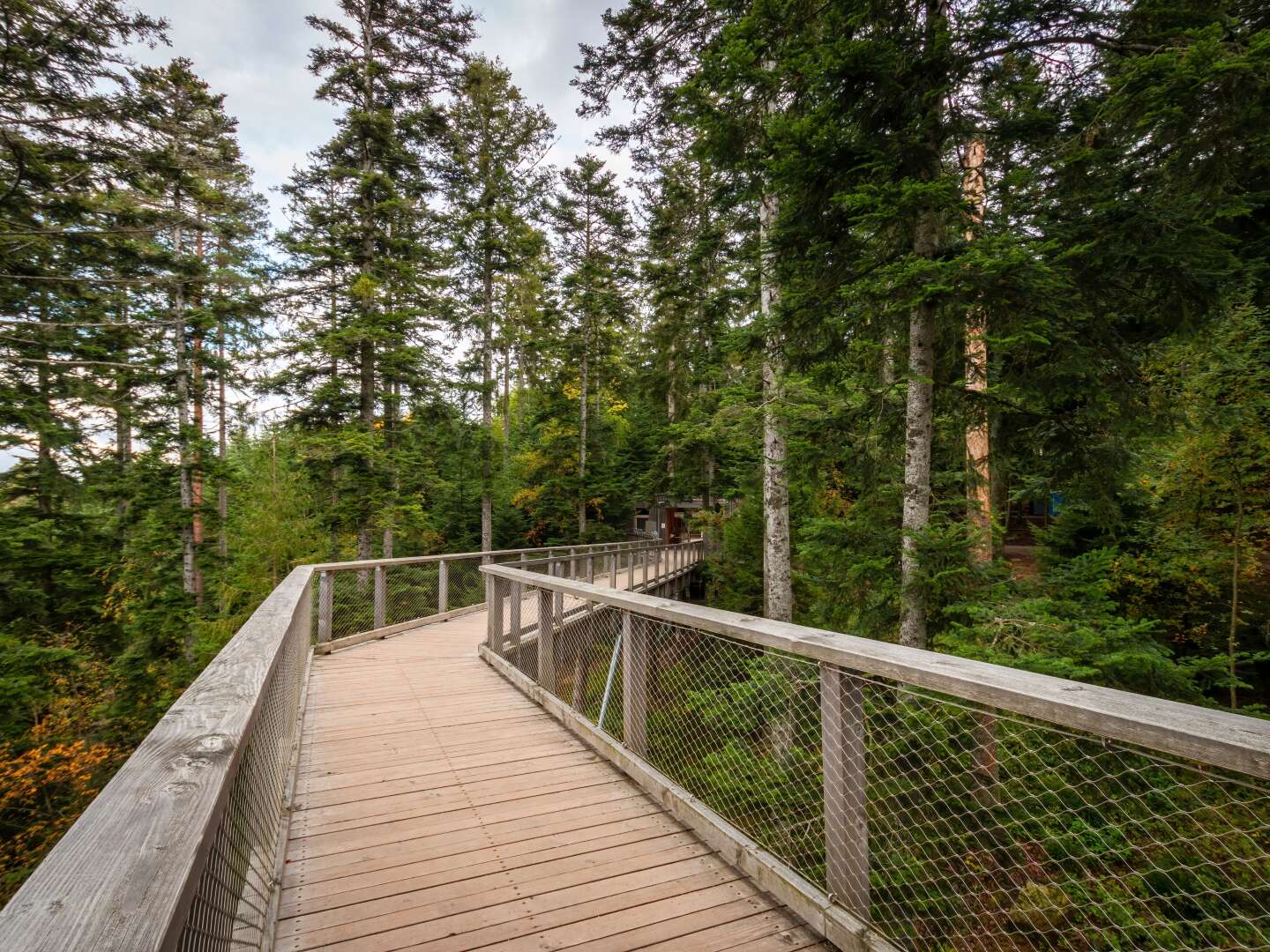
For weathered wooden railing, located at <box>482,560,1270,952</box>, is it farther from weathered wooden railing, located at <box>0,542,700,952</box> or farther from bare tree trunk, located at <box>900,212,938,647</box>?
weathered wooden railing, located at <box>0,542,700,952</box>

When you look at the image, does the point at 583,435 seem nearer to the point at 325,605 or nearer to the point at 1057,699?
the point at 325,605

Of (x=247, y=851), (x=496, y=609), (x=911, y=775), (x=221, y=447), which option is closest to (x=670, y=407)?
(x=496, y=609)

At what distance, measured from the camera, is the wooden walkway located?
7.20 ft

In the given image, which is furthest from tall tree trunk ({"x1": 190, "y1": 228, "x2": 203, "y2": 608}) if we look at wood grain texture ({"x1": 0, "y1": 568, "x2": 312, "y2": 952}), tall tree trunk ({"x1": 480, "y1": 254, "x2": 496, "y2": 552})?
wood grain texture ({"x1": 0, "y1": 568, "x2": 312, "y2": 952})

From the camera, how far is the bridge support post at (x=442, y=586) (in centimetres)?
934

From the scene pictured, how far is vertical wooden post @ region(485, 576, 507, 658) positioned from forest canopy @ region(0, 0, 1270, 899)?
3.66m

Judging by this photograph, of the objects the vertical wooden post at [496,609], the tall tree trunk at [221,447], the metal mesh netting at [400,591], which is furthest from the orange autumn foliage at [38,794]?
the vertical wooden post at [496,609]

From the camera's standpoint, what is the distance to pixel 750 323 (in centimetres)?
733

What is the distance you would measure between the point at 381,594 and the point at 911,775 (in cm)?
706

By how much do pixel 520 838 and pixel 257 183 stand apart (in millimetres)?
27444

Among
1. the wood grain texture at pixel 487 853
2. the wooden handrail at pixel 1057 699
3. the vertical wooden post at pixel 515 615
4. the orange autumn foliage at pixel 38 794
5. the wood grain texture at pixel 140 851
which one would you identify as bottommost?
the orange autumn foliage at pixel 38 794

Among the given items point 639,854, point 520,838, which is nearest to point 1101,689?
point 639,854

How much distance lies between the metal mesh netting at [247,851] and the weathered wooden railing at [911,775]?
186 centimetres

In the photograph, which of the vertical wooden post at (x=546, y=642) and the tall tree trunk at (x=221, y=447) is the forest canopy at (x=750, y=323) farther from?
the vertical wooden post at (x=546, y=642)
